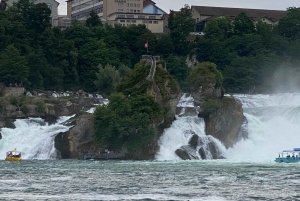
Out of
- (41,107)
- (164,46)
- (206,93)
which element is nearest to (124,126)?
(41,107)

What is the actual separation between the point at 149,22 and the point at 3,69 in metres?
54.2

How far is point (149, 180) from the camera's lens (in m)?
86.0

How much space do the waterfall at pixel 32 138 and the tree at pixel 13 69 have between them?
1687 cm

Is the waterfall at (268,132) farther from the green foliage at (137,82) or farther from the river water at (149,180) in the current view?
the green foliage at (137,82)

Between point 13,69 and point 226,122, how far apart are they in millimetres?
33440

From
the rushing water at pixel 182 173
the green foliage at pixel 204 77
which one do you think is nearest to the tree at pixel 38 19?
the green foliage at pixel 204 77

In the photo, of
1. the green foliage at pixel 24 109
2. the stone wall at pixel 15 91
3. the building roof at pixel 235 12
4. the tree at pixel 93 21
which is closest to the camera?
the green foliage at pixel 24 109

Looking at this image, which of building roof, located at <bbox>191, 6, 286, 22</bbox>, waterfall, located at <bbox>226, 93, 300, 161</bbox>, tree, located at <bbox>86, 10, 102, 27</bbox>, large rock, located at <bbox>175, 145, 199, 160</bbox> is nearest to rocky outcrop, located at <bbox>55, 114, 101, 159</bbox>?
large rock, located at <bbox>175, 145, 199, 160</bbox>

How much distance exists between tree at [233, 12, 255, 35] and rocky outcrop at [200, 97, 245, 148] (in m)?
57.6

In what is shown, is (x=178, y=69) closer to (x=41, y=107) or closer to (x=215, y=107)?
(x=215, y=107)

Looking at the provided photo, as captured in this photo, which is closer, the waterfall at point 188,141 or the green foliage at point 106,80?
the waterfall at point 188,141

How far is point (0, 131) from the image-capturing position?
11812 cm

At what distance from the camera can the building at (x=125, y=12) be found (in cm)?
18605

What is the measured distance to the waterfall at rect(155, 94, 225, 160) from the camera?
113250 mm
